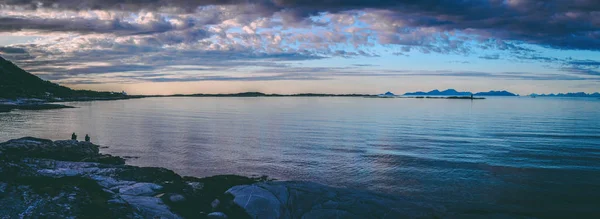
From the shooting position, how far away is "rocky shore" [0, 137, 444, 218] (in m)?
10.4

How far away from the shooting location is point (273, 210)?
13.8 meters

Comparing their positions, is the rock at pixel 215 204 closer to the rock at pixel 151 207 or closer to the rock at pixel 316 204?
the rock at pixel 316 204

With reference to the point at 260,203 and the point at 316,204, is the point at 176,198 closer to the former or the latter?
the point at 260,203

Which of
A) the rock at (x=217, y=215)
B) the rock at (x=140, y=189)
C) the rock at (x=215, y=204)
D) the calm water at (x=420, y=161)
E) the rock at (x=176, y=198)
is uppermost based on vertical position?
the rock at (x=140, y=189)

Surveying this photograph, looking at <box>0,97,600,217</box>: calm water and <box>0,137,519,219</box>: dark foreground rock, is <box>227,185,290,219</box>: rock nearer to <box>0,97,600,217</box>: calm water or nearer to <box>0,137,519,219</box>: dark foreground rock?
<box>0,137,519,219</box>: dark foreground rock

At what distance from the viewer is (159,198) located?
14.5m

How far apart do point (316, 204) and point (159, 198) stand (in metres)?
6.43

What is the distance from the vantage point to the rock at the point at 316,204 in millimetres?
13844

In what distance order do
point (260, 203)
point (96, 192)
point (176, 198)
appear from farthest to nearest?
point (176, 198) → point (260, 203) → point (96, 192)

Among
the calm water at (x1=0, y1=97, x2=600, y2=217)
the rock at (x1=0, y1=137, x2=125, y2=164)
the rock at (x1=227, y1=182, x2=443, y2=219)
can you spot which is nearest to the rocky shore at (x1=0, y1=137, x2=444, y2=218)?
the rock at (x1=227, y1=182, x2=443, y2=219)

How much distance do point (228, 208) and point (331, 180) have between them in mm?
9381

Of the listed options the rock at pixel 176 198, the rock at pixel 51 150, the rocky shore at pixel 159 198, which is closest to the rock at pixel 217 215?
the rocky shore at pixel 159 198

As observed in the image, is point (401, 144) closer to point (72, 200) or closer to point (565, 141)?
point (565, 141)

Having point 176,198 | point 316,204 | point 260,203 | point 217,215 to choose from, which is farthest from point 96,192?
point 316,204
